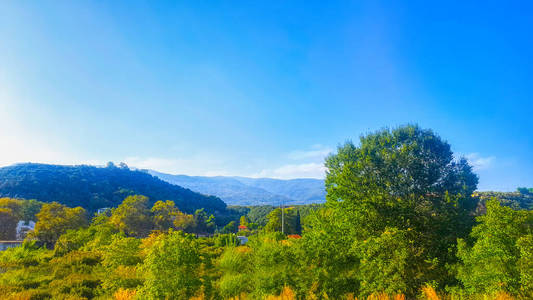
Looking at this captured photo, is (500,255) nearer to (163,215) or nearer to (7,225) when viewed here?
(163,215)

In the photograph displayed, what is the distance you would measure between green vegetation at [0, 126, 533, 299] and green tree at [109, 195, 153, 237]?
52.7 ft

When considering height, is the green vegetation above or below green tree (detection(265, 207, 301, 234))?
above

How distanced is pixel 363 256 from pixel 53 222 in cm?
2982

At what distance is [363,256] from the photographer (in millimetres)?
9500

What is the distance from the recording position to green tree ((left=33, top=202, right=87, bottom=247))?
2653 centimetres

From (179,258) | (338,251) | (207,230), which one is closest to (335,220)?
(338,251)

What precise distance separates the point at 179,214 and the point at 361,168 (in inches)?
1323

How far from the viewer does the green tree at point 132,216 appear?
3369cm

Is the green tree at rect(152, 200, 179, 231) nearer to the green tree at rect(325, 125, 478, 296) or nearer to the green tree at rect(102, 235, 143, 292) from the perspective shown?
the green tree at rect(325, 125, 478, 296)

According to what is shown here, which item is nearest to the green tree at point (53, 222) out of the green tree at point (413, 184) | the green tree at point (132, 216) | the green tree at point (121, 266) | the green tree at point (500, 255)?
the green tree at point (132, 216)

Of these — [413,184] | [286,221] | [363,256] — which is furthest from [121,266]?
[286,221]

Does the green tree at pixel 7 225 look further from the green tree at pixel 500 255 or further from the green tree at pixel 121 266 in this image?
the green tree at pixel 500 255

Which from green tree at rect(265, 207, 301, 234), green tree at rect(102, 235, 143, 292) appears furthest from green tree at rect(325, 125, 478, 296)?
green tree at rect(265, 207, 301, 234)

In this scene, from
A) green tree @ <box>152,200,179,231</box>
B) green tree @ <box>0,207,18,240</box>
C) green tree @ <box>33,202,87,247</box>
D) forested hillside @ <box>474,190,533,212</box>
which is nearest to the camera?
forested hillside @ <box>474,190,533,212</box>
